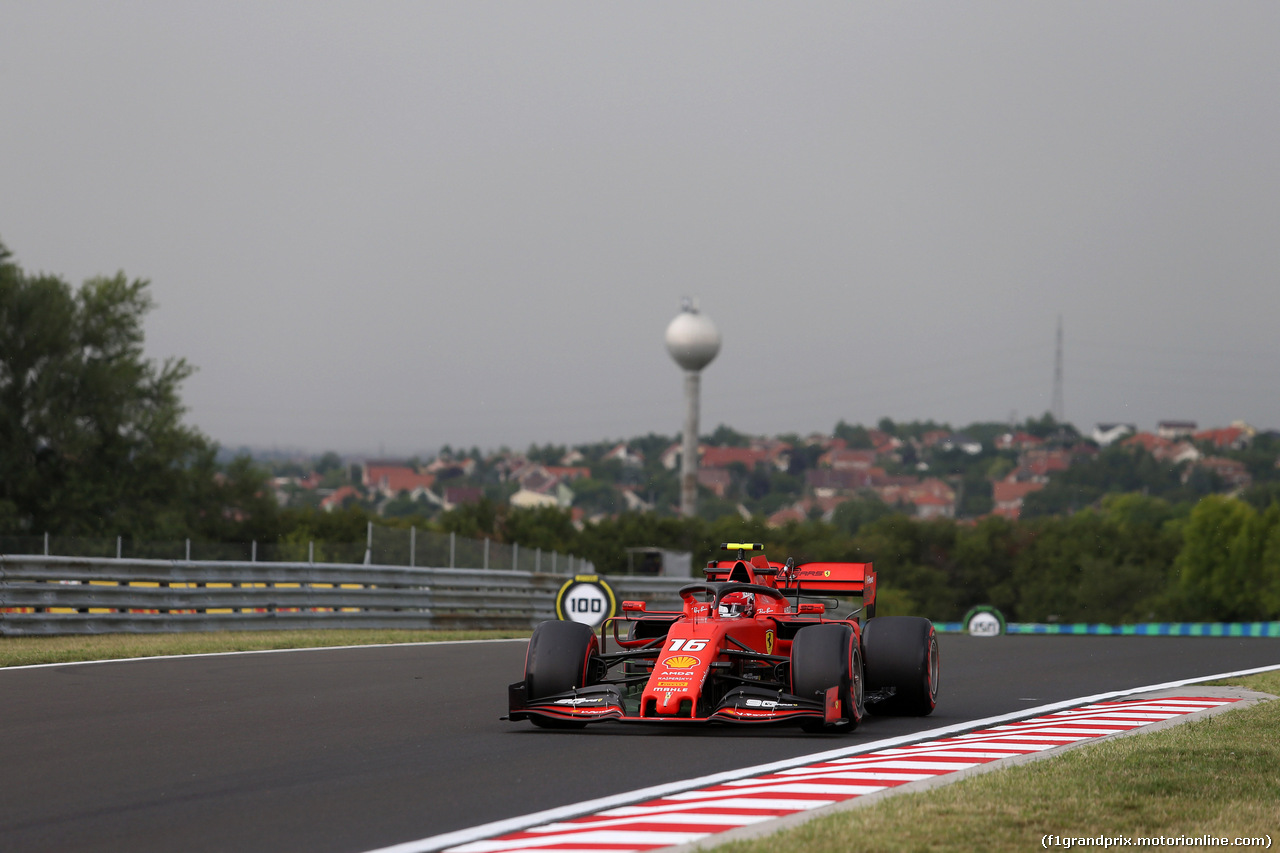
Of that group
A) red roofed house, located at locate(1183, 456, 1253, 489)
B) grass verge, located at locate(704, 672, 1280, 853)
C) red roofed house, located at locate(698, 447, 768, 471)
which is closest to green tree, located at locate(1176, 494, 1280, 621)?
red roofed house, located at locate(1183, 456, 1253, 489)

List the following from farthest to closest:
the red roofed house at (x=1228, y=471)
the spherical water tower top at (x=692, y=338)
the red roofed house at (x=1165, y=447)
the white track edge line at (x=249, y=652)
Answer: the red roofed house at (x=1165, y=447), the red roofed house at (x=1228, y=471), the spherical water tower top at (x=692, y=338), the white track edge line at (x=249, y=652)

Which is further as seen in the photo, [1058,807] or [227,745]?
[227,745]

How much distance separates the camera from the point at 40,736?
361 inches

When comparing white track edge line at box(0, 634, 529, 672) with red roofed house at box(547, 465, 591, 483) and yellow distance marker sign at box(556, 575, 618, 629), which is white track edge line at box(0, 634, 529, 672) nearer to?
yellow distance marker sign at box(556, 575, 618, 629)

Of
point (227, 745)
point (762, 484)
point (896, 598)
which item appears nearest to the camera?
point (227, 745)

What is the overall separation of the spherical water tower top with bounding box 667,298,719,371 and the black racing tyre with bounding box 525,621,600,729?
308ft

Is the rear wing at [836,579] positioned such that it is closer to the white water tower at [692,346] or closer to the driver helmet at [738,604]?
the driver helmet at [738,604]

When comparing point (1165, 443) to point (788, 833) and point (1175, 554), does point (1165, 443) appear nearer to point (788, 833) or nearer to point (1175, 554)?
point (1175, 554)

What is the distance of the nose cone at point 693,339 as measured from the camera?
10388 cm

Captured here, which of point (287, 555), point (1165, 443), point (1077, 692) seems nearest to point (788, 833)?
point (1077, 692)

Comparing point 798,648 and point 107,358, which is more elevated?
point 107,358

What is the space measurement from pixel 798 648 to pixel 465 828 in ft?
12.4

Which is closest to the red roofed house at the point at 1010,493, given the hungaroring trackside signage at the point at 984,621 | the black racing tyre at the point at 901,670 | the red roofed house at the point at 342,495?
the red roofed house at the point at 342,495

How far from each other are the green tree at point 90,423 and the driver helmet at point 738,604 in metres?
34.9
